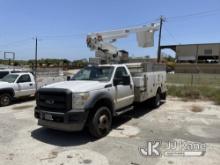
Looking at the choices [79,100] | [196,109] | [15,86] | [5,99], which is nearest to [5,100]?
[5,99]

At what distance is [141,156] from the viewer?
5.09 m

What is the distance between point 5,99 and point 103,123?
23.4 feet

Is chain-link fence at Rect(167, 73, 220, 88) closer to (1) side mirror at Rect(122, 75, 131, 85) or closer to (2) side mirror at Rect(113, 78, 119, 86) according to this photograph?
(1) side mirror at Rect(122, 75, 131, 85)

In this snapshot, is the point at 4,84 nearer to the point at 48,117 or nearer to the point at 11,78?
the point at 11,78

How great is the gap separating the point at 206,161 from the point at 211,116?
185 inches

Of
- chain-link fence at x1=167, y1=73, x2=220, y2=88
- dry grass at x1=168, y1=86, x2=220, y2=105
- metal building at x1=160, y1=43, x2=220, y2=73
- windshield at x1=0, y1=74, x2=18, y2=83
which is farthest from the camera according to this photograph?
metal building at x1=160, y1=43, x2=220, y2=73

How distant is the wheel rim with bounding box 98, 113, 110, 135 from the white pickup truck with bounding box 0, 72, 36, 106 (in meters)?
7.00

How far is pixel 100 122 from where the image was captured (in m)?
6.26

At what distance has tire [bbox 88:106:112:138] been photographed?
6062 millimetres

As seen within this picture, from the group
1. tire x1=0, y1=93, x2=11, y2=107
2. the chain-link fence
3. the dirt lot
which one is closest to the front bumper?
the dirt lot

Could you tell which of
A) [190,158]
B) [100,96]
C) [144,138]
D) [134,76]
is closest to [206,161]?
[190,158]

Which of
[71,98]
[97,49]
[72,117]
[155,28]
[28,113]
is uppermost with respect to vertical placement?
[155,28]

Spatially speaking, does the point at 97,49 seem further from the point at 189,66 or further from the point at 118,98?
the point at 189,66

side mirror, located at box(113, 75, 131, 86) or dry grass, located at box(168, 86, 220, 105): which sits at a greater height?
side mirror, located at box(113, 75, 131, 86)
